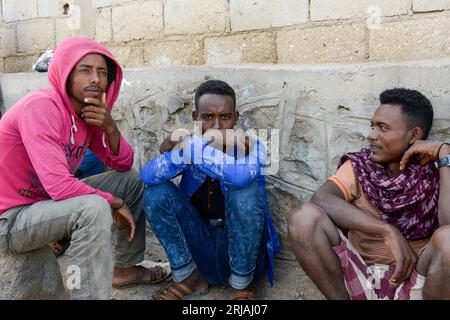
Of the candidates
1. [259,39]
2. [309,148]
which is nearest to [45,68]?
[259,39]

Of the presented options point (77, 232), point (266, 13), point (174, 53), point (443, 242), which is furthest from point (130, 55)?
point (443, 242)

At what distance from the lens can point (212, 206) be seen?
310 cm

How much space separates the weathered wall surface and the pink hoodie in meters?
0.78

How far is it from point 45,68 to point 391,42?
272cm

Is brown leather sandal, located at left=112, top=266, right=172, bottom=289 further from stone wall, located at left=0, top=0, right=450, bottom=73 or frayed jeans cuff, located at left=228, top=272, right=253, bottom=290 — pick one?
stone wall, located at left=0, top=0, right=450, bottom=73

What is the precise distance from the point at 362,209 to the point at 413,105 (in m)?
0.56

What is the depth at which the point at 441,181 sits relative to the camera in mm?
2406

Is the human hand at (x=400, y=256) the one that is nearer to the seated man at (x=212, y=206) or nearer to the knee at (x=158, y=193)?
the seated man at (x=212, y=206)

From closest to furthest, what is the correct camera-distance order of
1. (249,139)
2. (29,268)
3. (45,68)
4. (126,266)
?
(29,268)
(249,139)
(126,266)
(45,68)

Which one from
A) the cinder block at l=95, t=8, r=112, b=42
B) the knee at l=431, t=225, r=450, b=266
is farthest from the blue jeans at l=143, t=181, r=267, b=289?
the cinder block at l=95, t=8, r=112, b=42

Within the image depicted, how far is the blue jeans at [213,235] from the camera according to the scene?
277 centimetres

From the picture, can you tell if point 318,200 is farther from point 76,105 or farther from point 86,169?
point 86,169

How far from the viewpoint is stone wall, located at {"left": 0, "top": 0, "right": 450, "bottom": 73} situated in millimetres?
2999

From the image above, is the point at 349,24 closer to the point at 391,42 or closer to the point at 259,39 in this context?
the point at 391,42
